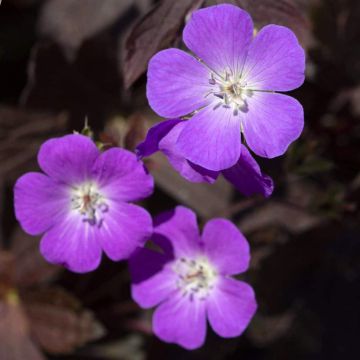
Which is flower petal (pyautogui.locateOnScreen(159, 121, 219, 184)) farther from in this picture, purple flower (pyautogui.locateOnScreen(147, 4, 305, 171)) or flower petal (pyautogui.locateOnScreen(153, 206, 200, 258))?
flower petal (pyautogui.locateOnScreen(153, 206, 200, 258))

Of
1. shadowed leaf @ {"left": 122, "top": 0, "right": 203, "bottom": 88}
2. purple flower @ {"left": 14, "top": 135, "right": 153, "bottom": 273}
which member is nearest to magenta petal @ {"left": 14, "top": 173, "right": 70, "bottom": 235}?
purple flower @ {"left": 14, "top": 135, "right": 153, "bottom": 273}

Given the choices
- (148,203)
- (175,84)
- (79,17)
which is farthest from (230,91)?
(79,17)

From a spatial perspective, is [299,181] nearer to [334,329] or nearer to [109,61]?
[334,329]

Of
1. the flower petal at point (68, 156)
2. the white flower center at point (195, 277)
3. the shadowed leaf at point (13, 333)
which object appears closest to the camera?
the flower petal at point (68, 156)

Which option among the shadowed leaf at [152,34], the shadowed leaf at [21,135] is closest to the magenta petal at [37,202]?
the shadowed leaf at [152,34]

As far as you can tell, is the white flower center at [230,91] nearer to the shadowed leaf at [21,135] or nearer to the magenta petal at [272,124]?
the magenta petal at [272,124]

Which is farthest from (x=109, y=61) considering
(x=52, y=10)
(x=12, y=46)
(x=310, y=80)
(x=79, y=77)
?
(x=310, y=80)

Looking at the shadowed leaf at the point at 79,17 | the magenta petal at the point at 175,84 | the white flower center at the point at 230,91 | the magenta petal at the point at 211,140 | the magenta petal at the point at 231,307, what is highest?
the magenta petal at the point at 175,84
